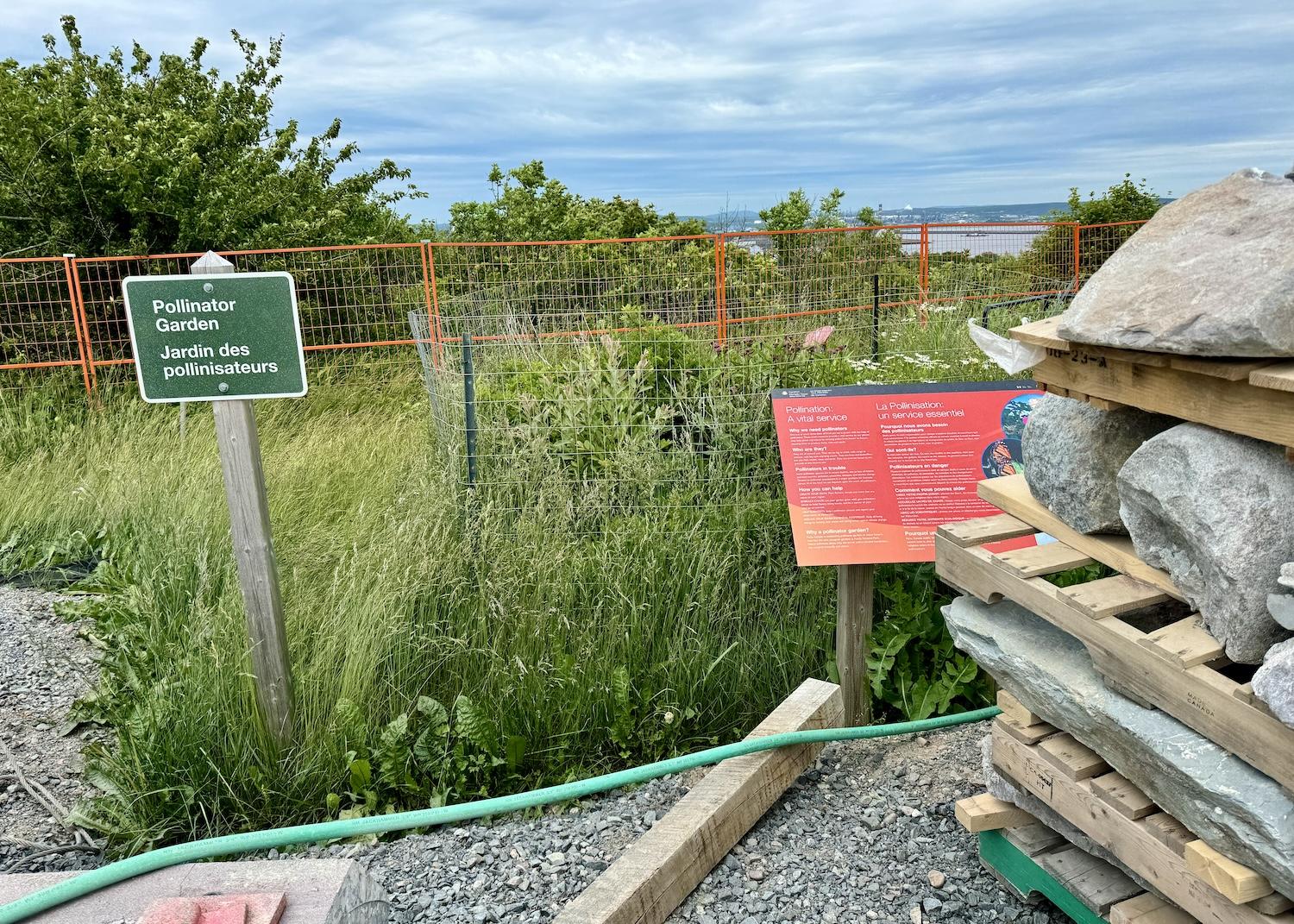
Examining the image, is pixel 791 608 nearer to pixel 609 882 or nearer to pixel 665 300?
pixel 609 882

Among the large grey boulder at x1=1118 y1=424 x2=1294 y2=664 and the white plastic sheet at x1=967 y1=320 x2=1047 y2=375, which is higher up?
the white plastic sheet at x1=967 y1=320 x2=1047 y2=375

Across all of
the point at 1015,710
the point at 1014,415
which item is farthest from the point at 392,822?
the point at 1014,415

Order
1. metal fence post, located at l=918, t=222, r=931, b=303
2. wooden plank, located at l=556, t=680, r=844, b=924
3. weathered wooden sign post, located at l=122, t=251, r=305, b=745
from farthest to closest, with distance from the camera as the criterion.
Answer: metal fence post, located at l=918, t=222, r=931, b=303 < weathered wooden sign post, located at l=122, t=251, r=305, b=745 < wooden plank, located at l=556, t=680, r=844, b=924

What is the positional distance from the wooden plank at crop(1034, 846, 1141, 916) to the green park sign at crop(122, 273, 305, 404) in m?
2.71

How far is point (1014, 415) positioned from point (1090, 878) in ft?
5.72

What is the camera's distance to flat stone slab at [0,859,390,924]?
7.45 feet

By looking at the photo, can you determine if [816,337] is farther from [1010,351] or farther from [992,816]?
[992,816]

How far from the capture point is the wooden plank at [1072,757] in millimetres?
2484

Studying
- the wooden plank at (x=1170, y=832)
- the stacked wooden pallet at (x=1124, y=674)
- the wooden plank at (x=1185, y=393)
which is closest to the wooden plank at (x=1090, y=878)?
the stacked wooden pallet at (x=1124, y=674)

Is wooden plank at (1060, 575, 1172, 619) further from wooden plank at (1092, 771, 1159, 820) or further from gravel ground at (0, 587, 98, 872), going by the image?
gravel ground at (0, 587, 98, 872)

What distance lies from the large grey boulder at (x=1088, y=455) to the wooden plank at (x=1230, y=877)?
0.81 m

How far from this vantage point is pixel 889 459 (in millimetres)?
3697

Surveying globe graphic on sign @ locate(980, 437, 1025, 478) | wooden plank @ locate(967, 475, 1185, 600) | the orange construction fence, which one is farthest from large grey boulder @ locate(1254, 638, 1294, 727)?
the orange construction fence

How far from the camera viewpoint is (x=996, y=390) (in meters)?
3.78
